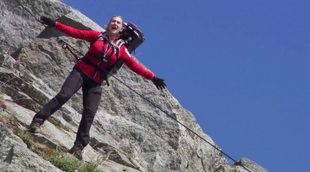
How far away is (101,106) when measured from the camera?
15.5m

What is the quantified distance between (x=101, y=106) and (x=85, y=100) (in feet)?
12.5

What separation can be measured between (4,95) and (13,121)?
1.93 metres

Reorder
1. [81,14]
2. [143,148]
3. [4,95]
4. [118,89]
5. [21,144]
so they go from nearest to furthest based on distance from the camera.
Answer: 1. [21,144]
2. [4,95]
3. [143,148]
4. [118,89]
5. [81,14]

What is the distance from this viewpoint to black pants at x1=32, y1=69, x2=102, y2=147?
36.2ft

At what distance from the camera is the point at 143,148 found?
14.9 meters

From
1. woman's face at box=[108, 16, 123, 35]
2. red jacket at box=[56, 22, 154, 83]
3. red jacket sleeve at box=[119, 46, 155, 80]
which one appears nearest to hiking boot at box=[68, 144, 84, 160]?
red jacket at box=[56, 22, 154, 83]

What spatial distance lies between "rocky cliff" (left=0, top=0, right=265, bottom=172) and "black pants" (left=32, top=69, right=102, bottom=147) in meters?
0.52

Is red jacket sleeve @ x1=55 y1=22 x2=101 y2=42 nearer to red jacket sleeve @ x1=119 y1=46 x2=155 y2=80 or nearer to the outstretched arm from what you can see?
the outstretched arm

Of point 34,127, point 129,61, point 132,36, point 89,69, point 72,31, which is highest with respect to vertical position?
point 132,36

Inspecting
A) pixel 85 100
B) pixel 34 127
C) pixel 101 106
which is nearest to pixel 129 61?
pixel 85 100

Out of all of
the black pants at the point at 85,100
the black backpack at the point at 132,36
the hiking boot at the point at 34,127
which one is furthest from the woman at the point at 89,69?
the black backpack at the point at 132,36

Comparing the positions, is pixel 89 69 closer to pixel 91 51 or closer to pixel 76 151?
pixel 91 51

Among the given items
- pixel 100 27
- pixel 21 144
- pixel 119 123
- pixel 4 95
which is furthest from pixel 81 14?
pixel 21 144

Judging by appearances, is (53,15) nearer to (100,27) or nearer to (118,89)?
(100,27)
